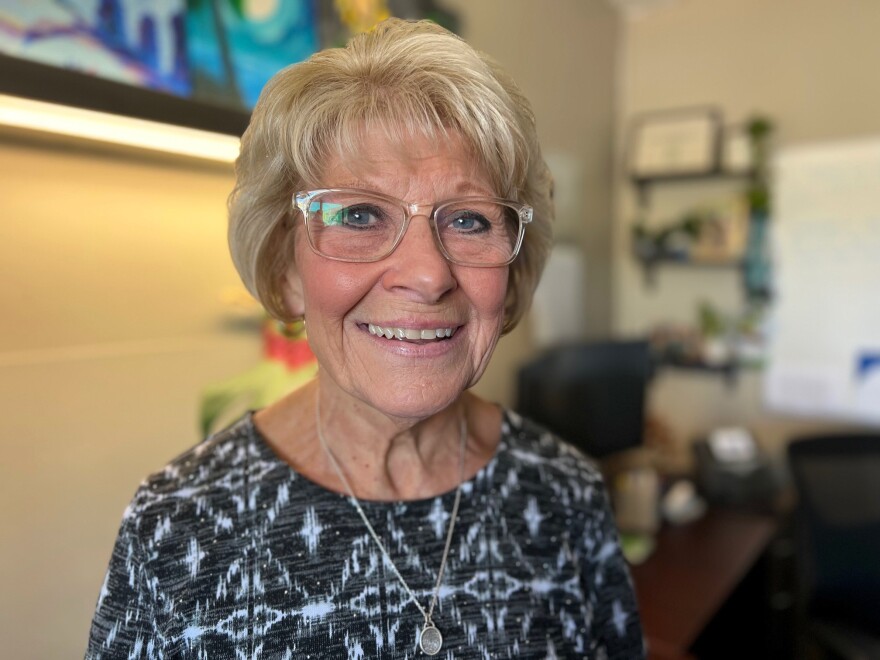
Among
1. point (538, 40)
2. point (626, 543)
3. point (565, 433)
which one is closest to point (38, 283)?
point (565, 433)

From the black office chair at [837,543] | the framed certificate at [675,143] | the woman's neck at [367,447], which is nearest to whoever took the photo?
the woman's neck at [367,447]

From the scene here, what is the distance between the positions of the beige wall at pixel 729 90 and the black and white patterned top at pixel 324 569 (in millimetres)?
2111

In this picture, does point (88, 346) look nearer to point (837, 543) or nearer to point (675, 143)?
point (837, 543)

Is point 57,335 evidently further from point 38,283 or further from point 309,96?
point 309,96

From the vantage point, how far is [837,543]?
5.92ft

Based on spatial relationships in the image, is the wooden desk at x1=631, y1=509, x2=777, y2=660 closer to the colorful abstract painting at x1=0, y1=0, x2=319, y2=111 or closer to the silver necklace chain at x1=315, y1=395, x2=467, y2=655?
the silver necklace chain at x1=315, y1=395, x2=467, y2=655

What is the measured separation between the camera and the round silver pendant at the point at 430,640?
73cm

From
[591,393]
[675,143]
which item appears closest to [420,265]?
[591,393]

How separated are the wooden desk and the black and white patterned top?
0.70m

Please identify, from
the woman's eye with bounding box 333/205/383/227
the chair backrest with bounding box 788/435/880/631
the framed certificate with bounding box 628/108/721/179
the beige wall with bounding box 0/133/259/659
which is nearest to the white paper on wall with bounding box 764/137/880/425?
the framed certificate with bounding box 628/108/721/179

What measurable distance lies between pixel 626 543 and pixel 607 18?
213 centimetres

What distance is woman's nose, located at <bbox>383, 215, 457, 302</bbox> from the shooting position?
670mm

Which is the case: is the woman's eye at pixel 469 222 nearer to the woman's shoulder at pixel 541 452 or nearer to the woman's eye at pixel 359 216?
the woman's eye at pixel 359 216

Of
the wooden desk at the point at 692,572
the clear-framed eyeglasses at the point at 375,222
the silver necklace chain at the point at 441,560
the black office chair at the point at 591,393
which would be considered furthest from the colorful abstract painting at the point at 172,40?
the wooden desk at the point at 692,572
